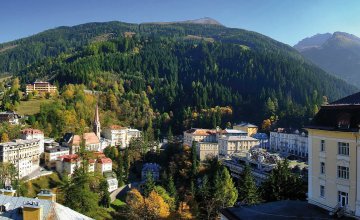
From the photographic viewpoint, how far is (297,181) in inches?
1128

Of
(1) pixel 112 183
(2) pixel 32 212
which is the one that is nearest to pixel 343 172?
(2) pixel 32 212

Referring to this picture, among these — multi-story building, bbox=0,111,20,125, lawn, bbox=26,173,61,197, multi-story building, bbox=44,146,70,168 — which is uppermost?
multi-story building, bbox=0,111,20,125

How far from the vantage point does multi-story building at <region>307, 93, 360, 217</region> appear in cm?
1407

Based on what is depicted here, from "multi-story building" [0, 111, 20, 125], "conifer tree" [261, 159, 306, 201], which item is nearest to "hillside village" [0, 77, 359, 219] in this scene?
"multi-story building" [0, 111, 20, 125]

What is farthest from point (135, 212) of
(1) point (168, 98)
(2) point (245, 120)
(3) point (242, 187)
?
(1) point (168, 98)

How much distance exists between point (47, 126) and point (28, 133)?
1116 cm

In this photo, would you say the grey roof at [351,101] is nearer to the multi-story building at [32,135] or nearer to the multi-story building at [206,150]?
the multi-story building at [206,150]

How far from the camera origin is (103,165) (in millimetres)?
67688

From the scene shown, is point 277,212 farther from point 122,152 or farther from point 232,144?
point 122,152

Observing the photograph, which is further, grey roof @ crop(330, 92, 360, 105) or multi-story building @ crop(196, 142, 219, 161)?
multi-story building @ crop(196, 142, 219, 161)

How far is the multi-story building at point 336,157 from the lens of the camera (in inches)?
554

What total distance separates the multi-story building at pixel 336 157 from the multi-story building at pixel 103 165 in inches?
2138

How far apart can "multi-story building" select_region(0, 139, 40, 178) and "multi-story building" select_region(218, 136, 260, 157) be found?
3648 centimetres

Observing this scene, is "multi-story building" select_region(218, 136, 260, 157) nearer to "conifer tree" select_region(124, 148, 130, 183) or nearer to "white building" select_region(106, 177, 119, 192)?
"conifer tree" select_region(124, 148, 130, 183)
